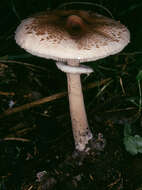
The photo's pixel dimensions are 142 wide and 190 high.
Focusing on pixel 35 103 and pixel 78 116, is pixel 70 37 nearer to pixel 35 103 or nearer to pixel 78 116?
pixel 78 116

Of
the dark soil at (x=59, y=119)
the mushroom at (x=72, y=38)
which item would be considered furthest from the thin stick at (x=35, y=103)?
the mushroom at (x=72, y=38)

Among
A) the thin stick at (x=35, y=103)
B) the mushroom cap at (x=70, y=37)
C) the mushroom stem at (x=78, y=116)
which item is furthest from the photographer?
the thin stick at (x=35, y=103)

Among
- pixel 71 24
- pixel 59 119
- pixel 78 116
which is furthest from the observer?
pixel 59 119

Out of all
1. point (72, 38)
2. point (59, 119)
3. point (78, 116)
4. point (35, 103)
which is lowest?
point (59, 119)

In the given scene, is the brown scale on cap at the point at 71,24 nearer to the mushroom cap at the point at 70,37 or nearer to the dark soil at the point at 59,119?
the mushroom cap at the point at 70,37

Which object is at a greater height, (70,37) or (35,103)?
(70,37)

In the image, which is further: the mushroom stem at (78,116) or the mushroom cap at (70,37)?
the mushroom stem at (78,116)

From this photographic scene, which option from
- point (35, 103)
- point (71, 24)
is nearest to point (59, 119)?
point (35, 103)

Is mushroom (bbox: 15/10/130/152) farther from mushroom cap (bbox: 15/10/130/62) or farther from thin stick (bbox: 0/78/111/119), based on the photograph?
thin stick (bbox: 0/78/111/119)
